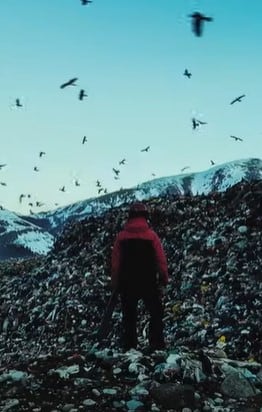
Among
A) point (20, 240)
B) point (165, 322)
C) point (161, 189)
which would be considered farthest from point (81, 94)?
point (161, 189)

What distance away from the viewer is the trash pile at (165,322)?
627 cm

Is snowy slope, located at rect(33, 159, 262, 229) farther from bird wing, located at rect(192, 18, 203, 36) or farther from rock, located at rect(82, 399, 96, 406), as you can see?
rock, located at rect(82, 399, 96, 406)

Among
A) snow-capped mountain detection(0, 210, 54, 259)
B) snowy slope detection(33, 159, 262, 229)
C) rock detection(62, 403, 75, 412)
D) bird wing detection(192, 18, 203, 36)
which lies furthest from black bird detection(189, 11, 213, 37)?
snowy slope detection(33, 159, 262, 229)

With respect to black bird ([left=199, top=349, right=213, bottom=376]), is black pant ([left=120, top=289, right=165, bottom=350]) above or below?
above

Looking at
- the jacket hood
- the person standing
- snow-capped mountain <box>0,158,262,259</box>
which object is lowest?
the person standing

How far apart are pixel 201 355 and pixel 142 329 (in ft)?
14.1

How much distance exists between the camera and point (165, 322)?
11391 millimetres

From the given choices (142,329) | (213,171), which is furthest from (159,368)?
(213,171)

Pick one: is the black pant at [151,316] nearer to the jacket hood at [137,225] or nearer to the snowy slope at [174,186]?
the jacket hood at [137,225]

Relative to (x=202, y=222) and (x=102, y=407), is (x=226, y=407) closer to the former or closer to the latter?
(x=102, y=407)

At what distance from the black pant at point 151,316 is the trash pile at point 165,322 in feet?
0.93

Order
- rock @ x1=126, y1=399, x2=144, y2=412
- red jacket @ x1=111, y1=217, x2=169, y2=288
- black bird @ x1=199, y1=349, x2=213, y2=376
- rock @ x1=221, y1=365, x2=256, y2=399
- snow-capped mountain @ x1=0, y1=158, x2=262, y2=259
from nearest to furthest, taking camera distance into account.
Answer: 1. rock @ x1=126, y1=399, x2=144, y2=412
2. rock @ x1=221, y1=365, x2=256, y2=399
3. black bird @ x1=199, y1=349, x2=213, y2=376
4. red jacket @ x1=111, y1=217, x2=169, y2=288
5. snow-capped mountain @ x1=0, y1=158, x2=262, y2=259

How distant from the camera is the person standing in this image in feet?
26.0

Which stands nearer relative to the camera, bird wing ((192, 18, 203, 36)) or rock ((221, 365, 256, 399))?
bird wing ((192, 18, 203, 36))
